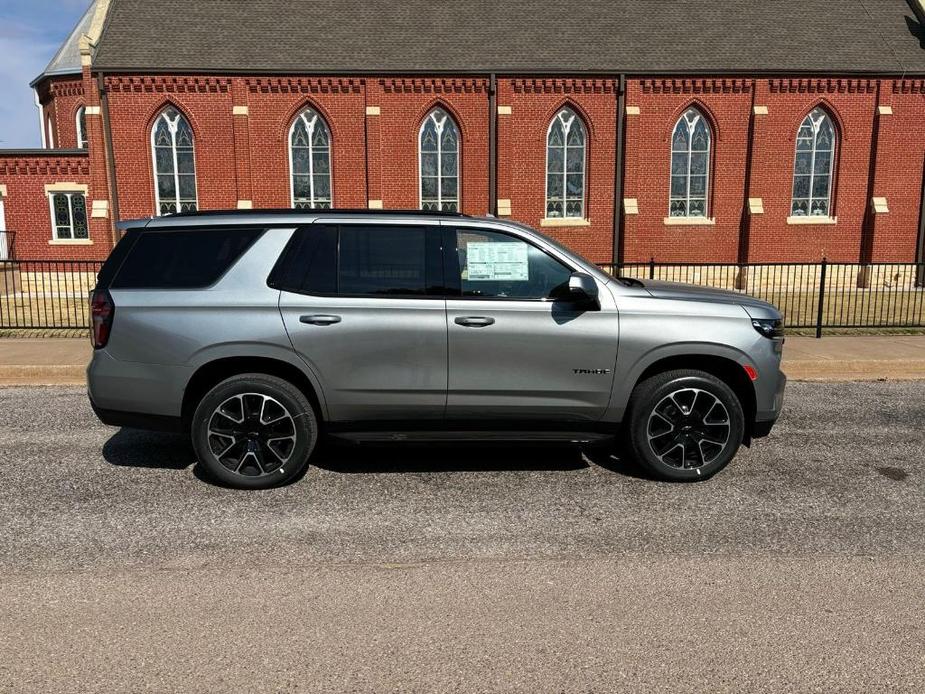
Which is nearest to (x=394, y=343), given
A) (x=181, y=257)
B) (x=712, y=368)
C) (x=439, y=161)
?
(x=181, y=257)

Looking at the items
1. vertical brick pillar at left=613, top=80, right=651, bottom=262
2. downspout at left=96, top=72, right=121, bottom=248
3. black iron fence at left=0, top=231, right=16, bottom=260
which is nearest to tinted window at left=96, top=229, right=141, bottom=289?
downspout at left=96, top=72, right=121, bottom=248

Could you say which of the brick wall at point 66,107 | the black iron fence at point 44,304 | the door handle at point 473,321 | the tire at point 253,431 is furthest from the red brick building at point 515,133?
the tire at point 253,431

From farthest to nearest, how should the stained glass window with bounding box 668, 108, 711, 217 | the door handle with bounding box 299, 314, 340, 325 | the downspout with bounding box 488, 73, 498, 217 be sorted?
the stained glass window with bounding box 668, 108, 711, 217 → the downspout with bounding box 488, 73, 498, 217 → the door handle with bounding box 299, 314, 340, 325

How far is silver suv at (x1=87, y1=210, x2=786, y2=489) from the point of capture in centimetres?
481

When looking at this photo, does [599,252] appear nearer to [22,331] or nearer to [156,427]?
[22,331]

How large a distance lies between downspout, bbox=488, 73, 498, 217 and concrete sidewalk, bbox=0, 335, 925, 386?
1393 centimetres

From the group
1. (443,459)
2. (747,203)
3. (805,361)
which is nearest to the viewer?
(443,459)

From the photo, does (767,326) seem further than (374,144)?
No

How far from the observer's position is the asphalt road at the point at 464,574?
2811 mm

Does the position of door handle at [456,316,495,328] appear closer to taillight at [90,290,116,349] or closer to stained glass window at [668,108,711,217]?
taillight at [90,290,116,349]

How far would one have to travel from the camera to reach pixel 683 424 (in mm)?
5039

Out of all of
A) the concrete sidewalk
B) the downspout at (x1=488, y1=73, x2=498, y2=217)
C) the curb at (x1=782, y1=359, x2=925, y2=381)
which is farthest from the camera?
the downspout at (x1=488, y1=73, x2=498, y2=217)

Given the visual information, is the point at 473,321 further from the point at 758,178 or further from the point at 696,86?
the point at 758,178

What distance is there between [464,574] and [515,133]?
20.7 metres
